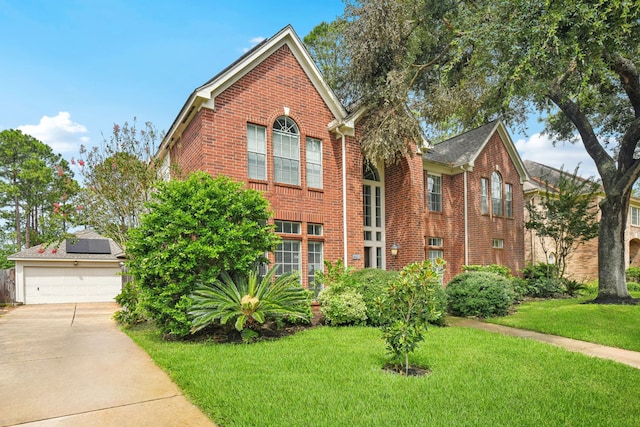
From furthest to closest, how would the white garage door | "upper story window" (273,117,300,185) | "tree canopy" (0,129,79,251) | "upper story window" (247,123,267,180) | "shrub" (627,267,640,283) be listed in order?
1. "tree canopy" (0,129,79,251)
2. "shrub" (627,267,640,283)
3. the white garage door
4. "upper story window" (273,117,300,185)
5. "upper story window" (247,123,267,180)

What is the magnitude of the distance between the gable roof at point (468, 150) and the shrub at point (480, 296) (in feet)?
18.7

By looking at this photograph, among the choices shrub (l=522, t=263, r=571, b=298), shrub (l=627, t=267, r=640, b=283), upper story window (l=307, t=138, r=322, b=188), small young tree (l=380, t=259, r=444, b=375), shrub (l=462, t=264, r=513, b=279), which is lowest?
shrub (l=627, t=267, r=640, b=283)

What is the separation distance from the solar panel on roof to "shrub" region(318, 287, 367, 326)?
59.3 feet

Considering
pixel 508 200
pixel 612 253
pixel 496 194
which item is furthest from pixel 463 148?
pixel 612 253

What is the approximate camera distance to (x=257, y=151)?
1067 cm

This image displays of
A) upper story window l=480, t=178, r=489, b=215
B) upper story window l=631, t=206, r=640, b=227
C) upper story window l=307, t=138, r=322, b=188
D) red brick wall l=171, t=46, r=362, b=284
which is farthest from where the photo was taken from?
upper story window l=631, t=206, r=640, b=227

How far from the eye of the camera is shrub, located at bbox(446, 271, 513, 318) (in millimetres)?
10625

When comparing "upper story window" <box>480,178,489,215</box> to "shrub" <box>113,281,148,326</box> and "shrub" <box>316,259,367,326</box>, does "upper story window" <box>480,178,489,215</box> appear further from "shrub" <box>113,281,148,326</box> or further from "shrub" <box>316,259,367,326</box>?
"shrub" <box>113,281,148,326</box>

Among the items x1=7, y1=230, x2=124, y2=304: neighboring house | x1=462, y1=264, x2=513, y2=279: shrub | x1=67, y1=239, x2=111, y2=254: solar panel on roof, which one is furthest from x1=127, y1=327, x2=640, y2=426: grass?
x1=67, y1=239, x2=111, y2=254: solar panel on roof

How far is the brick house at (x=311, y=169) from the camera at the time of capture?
10250 mm

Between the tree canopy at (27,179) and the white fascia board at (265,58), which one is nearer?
the white fascia board at (265,58)

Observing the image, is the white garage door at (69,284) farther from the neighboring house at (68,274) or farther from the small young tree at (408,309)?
the small young tree at (408,309)

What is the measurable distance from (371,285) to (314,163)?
423 cm

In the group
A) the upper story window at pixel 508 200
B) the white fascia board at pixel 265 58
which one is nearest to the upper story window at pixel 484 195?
the upper story window at pixel 508 200
